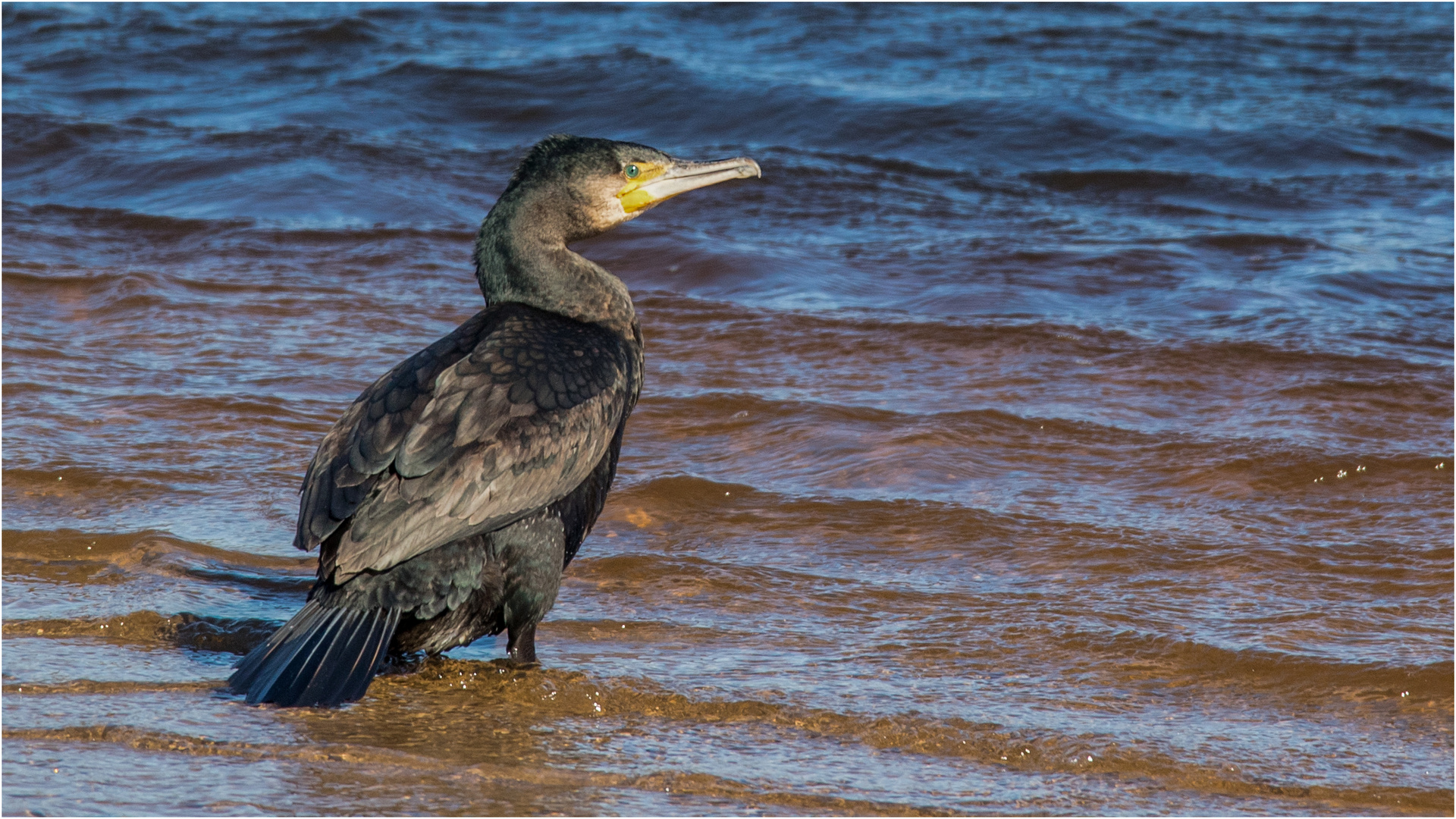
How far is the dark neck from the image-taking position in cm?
459

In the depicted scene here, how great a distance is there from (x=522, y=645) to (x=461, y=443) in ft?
1.98

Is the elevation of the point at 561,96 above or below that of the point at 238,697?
above

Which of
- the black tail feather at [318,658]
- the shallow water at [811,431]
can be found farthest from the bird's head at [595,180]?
the black tail feather at [318,658]

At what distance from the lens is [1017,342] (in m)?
7.56

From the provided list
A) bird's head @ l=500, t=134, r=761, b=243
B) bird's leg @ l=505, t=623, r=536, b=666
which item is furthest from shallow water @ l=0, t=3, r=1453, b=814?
bird's head @ l=500, t=134, r=761, b=243

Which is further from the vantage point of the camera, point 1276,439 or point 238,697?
point 1276,439

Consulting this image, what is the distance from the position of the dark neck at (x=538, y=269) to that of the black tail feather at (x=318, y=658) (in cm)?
116

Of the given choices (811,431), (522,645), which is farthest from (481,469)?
(811,431)

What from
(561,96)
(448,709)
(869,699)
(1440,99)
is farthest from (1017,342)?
(1440,99)

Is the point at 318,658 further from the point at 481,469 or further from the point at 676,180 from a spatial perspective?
the point at 676,180

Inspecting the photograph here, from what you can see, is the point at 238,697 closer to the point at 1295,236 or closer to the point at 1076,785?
the point at 1076,785

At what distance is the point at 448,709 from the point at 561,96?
33.3 feet

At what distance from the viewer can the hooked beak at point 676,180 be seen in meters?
4.81

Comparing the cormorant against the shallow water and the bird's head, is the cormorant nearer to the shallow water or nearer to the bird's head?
the bird's head
